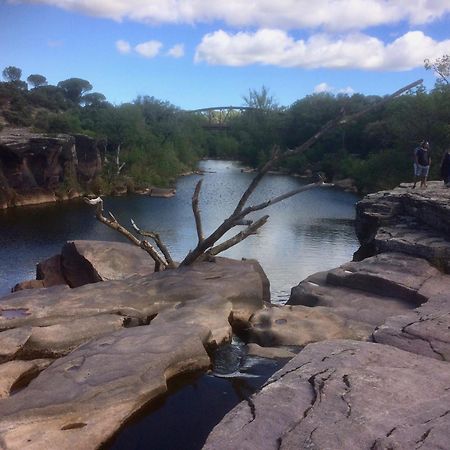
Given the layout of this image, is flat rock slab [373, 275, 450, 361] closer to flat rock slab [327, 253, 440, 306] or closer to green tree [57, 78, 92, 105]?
flat rock slab [327, 253, 440, 306]

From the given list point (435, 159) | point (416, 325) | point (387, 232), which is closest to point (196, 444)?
point (416, 325)

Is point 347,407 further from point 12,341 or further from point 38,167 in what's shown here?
point 38,167

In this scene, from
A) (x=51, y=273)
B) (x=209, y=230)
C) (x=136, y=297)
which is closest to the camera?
(x=136, y=297)

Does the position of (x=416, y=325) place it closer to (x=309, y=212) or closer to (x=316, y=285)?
(x=316, y=285)

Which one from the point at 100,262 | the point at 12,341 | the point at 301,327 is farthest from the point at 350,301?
the point at 100,262

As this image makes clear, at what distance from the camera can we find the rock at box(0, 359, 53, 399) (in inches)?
184

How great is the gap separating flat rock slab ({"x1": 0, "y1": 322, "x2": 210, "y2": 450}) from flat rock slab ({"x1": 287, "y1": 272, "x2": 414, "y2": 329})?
2.10 metres

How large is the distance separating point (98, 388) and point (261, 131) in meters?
56.0

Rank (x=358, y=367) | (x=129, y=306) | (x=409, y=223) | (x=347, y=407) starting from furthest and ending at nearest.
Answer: (x=409, y=223) < (x=129, y=306) < (x=358, y=367) < (x=347, y=407)

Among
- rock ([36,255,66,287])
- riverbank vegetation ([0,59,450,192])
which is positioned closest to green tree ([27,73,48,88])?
riverbank vegetation ([0,59,450,192])

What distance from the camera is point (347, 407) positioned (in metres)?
3.42

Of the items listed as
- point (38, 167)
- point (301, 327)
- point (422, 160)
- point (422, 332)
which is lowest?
point (301, 327)

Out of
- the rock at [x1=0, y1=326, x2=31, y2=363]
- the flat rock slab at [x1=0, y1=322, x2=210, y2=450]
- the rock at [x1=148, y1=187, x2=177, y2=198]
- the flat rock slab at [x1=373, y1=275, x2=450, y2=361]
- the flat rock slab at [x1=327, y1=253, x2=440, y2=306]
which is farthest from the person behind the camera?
the rock at [x1=148, y1=187, x2=177, y2=198]

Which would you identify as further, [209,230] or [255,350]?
[209,230]
